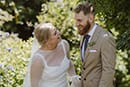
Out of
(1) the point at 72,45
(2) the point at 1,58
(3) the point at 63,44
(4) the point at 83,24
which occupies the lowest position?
(1) the point at 72,45

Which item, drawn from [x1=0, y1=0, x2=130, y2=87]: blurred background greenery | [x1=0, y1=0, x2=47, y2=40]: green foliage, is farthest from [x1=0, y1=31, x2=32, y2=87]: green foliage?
[x1=0, y1=0, x2=47, y2=40]: green foliage

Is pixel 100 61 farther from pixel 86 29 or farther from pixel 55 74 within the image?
pixel 55 74

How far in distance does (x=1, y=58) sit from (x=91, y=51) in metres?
2.20

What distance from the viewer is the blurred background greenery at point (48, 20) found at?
16.4 feet

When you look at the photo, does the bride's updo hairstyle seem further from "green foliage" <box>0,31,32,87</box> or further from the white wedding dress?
"green foliage" <box>0,31,32,87</box>

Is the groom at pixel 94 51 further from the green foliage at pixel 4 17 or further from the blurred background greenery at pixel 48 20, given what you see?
the green foliage at pixel 4 17

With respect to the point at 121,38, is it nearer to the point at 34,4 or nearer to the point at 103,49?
the point at 103,49

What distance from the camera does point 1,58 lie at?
245 inches

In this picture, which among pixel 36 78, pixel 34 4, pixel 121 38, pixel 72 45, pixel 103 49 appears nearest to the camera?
pixel 103 49

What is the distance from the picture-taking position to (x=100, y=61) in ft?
14.2

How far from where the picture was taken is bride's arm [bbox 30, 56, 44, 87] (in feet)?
14.8

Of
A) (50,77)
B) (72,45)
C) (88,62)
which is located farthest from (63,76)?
(72,45)

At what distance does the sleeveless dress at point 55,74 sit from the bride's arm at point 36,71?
0.07 metres

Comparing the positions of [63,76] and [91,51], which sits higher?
[91,51]
